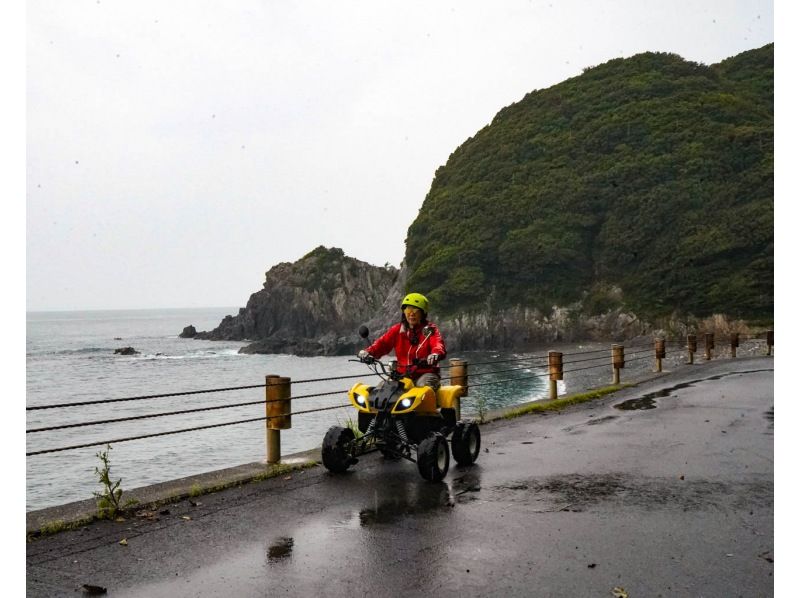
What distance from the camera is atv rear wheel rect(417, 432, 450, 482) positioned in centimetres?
780

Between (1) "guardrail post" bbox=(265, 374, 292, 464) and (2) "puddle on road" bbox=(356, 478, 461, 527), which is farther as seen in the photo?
(1) "guardrail post" bbox=(265, 374, 292, 464)

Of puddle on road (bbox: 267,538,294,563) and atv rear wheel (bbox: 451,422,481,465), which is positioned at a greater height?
atv rear wheel (bbox: 451,422,481,465)

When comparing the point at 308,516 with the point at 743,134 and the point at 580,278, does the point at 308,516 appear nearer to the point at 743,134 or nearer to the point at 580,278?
the point at 580,278

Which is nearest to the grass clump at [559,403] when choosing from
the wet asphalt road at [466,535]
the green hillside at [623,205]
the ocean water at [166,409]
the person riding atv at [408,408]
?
the ocean water at [166,409]

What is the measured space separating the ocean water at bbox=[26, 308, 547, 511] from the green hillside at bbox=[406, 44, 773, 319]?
15251mm

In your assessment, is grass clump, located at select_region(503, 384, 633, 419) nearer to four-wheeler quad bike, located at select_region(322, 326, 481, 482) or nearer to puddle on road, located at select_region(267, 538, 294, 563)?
four-wheeler quad bike, located at select_region(322, 326, 481, 482)

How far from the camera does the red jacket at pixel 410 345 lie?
8461 mm

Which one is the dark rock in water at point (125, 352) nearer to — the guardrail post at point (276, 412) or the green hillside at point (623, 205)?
the green hillside at point (623, 205)

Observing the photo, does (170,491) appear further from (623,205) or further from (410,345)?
(623,205)

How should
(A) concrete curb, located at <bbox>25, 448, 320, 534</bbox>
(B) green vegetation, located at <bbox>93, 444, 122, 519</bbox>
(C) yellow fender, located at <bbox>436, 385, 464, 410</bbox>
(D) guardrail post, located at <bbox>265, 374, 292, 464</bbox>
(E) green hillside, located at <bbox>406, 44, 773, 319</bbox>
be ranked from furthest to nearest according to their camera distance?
1. (E) green hillside, located at <bbox>406, 44, 773, 319</bbox>
2. (D) guardrail post, located at <bbox>265, 374, 292, 464</bbox>
3. (C) yellow fender, located at <bbox>436, 385, 464, 410</bbox>
4. (B) green vegetation, located at <bbox>93, 444, 122, 519</bbox>
5. (A) concrete curb, located at <bbox>25, 448, 320, 534</bbox>

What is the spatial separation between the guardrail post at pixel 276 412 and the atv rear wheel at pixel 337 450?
90 cm

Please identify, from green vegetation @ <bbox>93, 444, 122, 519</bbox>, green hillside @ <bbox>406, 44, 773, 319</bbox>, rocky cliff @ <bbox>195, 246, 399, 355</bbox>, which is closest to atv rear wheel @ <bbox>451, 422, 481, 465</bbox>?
green vegetation @ <bbox>93, 444, 122, 519</bbox>

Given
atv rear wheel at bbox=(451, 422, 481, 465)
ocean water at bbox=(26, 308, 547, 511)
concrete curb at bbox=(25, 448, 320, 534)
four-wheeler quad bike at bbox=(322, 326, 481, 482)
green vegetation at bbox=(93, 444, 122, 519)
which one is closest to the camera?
concrete curb at bbox=(25, 448, 320, 534)

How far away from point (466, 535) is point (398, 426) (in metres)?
2.35
